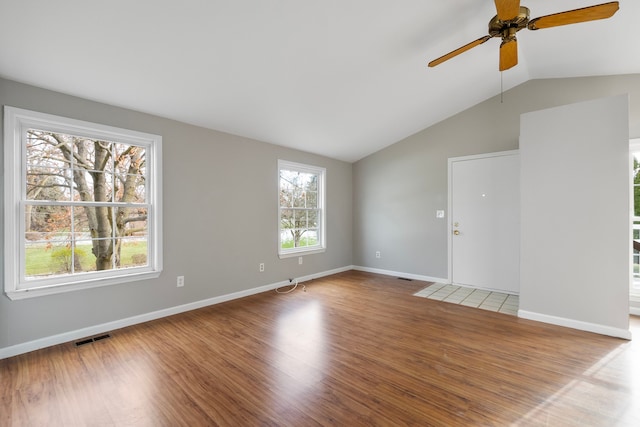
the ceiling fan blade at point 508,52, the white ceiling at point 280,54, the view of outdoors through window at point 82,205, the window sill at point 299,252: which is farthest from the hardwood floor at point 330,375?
the ceiling fan blade at point 508,52

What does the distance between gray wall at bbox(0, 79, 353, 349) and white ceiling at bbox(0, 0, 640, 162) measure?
0.62 feet

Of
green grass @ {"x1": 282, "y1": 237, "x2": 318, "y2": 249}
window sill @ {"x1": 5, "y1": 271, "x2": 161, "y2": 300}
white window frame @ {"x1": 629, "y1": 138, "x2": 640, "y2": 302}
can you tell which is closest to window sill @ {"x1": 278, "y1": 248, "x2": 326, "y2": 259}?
green grass @ {"x1": 282, "y1": 237, "x2": 318, "y2": 249}

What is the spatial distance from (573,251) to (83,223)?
16.7 feet

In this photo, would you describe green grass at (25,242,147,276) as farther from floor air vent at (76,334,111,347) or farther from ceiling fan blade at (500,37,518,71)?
ceiling fan blade at (500,37,518,71)

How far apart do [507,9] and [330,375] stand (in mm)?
2938

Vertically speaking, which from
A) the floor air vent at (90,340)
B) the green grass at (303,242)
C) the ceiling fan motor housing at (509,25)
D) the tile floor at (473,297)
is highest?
the ceiling fan motor housing at (509,25)

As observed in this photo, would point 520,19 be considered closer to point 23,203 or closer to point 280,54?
point 280,54

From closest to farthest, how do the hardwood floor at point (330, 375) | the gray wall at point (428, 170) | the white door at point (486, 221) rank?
the hardwood floor at point (330, 375) < the gray wall at point (428, 170) < the white door at point (486, 221)

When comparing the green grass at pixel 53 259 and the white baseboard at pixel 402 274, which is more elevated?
the green grass at pixel 53 259

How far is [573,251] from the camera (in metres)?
2.89

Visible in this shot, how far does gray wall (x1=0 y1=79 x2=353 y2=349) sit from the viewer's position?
2.47 metres

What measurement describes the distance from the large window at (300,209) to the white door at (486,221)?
2.37 m

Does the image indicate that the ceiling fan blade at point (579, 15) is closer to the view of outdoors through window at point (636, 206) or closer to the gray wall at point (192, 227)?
the view of outdoors through window at point (636, 206)

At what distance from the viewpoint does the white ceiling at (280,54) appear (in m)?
2.00
